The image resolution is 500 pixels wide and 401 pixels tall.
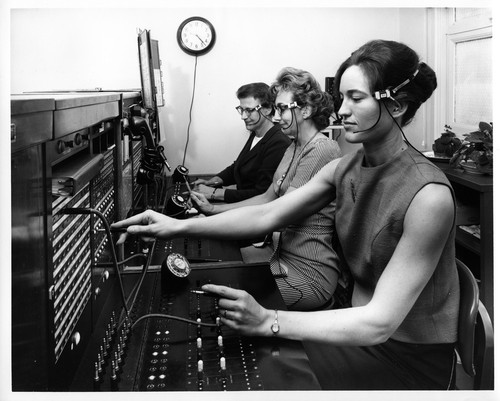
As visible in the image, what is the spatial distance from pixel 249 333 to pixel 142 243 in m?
0.83

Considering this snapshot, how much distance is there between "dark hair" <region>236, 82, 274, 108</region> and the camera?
285cm

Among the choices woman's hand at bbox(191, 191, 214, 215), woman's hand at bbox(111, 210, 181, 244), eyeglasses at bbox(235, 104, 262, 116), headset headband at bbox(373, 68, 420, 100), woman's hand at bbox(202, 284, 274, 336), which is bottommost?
woman's hand at bbox(202, 284, 274, 336)

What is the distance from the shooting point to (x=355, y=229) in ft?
4.33

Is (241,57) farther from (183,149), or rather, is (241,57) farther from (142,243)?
(142,243)

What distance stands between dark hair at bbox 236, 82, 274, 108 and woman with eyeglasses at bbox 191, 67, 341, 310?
57 centimetres

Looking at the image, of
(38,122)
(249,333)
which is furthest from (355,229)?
(38,122)

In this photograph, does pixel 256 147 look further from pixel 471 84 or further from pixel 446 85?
pixel 471 84

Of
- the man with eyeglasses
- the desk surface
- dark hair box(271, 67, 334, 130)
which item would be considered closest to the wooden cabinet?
the desk surface

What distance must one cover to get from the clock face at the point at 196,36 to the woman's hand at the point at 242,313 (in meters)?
1.45

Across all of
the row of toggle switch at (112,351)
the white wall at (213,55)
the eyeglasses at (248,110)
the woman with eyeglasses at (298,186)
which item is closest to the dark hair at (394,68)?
the woman with eyeglasses at (298,186)

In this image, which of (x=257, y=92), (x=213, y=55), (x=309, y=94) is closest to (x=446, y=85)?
(x=309, y=94)

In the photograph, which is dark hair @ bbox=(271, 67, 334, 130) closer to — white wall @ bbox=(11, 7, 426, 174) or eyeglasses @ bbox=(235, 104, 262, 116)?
white wall @ bbox=(11, 7, 426, 174)

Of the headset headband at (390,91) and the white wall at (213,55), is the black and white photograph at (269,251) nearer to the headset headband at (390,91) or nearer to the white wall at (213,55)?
the headset headband at (390,91)

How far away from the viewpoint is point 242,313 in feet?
3.25
